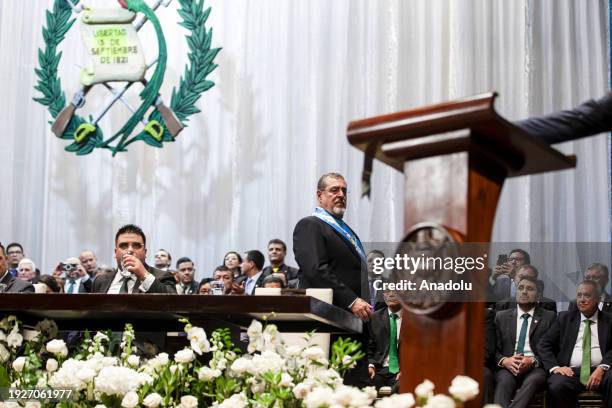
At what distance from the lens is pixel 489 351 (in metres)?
5.21

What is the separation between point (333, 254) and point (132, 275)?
0.99 metres

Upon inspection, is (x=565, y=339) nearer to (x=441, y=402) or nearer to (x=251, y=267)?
(x=251, y=267)

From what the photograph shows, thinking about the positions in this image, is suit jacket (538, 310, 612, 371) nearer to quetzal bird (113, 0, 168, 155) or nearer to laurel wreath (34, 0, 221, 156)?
laurel wreath (34, 0, 221, 156)

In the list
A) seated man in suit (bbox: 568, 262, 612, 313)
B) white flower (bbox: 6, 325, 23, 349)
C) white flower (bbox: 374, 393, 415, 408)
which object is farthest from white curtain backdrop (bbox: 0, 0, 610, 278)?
white flower (bbox: 374, 393, 415, 408)

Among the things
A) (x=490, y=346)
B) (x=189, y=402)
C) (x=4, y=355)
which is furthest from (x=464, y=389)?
(x=490, y=346)

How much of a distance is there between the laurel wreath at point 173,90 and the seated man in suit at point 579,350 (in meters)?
4.70

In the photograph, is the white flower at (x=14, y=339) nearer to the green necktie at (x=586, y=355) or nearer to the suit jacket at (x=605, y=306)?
the green necktie at (x=586, y=355)

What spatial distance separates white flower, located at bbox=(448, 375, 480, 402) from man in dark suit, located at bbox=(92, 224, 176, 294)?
296 centimetres

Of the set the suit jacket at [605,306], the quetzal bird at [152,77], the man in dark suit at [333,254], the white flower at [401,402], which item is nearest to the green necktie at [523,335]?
the suit jacket at [605,306]

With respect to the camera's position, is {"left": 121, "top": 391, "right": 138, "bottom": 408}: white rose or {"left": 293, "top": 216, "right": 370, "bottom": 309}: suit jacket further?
{"left": 293, "top": 216, "right": 370, "bottom": 309}: suit jacket

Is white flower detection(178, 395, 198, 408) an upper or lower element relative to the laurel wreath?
lower

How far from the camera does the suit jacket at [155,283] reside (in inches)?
162

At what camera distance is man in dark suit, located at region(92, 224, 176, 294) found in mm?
4105

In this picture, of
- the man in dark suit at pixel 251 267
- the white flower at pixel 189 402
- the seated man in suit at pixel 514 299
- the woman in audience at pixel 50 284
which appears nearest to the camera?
the white flower at pixel 189 402
